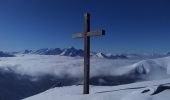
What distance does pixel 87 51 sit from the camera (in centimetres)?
1210

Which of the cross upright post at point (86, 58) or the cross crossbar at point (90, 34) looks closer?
the cross crossbar at point (90, 34)

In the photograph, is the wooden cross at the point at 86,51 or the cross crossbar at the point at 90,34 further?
the wooden cross at the point at 86,51

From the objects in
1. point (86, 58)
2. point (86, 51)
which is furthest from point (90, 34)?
point (86, 58)

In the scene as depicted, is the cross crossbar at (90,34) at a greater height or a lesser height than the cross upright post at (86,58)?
greater

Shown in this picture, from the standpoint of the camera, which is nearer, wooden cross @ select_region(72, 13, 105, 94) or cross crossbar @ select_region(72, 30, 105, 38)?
cross crossbar @ select_region(72, 30, 105, 38)

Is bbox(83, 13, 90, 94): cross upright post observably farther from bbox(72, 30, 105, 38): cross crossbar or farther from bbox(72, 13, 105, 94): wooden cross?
bbox(72, 30, 105, 38): cross crossbar

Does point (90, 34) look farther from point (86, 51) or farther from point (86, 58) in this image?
point (86, 58)

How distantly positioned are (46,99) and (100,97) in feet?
10.2

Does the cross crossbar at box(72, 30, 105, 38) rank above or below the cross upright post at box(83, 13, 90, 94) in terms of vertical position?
above

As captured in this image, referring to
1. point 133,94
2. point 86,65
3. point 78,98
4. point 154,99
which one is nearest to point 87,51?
point 86,65

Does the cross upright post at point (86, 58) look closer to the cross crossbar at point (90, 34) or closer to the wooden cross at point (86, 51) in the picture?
the wooden cross at point (86, 51)

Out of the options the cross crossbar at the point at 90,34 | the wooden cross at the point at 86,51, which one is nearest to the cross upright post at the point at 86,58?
the wooden cross at the point at 86,51

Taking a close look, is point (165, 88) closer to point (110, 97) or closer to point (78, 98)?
point (110, 97)

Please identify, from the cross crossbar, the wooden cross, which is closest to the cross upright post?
the wooden cross
